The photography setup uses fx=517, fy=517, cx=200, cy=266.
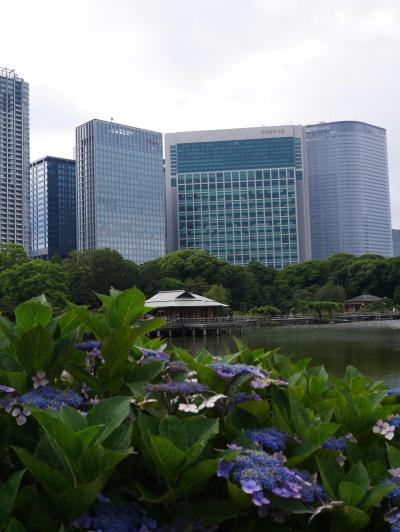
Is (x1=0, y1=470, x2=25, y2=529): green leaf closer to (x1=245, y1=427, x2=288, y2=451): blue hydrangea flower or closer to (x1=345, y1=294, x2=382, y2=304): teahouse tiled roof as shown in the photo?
(x1=245, y1=427, x2=288, y2=451): blue hydrangea flower

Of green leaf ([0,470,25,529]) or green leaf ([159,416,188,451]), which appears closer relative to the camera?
green leaf ([0,470,25,529])

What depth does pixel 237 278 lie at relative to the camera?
56.8 metres

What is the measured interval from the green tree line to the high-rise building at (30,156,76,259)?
1748 inches

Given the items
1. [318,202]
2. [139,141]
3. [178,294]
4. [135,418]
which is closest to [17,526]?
[135,418]

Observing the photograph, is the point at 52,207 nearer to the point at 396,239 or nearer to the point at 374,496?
the point at 396,239

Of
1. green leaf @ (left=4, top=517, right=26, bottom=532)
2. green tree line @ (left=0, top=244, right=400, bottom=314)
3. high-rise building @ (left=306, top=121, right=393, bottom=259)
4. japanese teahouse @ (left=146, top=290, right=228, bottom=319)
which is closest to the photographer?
green leaf @ (left=4, top=517, right=26, bottom=532)

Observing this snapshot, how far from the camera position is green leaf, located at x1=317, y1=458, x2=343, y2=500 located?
4.14 feet

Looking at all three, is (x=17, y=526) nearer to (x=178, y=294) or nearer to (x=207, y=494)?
(x=207, y=494)

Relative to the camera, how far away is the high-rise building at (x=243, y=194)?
95688 millimetres

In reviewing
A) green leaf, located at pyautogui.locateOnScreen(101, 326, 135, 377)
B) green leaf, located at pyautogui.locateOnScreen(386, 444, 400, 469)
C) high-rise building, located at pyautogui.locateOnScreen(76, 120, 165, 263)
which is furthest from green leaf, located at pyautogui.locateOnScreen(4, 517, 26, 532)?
high-rise building, located at pyautogui.locateOnScreen(76, 120, 165, 263)

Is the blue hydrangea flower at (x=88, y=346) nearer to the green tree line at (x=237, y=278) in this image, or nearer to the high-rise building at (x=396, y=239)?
the green tree line at (x=237, y=278)

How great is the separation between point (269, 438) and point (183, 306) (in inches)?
1387

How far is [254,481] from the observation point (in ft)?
3.72

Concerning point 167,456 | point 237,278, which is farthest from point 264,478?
point 237,278
